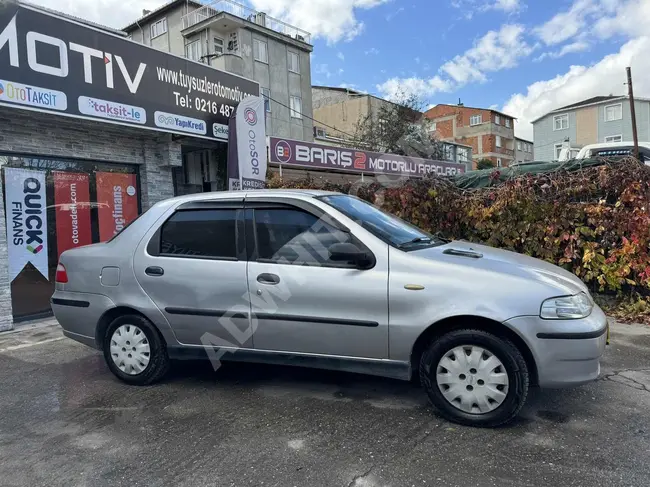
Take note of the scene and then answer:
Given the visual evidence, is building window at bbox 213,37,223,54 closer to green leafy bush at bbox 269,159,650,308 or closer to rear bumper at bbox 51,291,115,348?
green leafy bush at bbox 269,159,650,308

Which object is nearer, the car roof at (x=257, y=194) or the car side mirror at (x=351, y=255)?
the car side mirror at (x=351, y=255)

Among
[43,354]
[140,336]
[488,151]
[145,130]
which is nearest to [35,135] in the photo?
[145,130]

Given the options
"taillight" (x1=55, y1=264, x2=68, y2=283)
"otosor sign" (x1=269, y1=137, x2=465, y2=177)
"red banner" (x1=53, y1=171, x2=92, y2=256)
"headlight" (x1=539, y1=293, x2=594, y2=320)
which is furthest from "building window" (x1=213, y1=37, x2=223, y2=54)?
"headlight" (x1=539, y1=293, x2=594, y2=320)

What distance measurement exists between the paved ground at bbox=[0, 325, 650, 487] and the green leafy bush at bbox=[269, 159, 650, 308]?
206cm

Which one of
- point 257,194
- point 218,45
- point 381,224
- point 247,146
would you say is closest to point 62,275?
point 257,194

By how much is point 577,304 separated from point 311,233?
193cm

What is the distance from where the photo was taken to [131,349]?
13.8 ft

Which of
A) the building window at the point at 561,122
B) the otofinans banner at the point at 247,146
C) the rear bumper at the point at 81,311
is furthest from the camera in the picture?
the building window at the point at 561,122

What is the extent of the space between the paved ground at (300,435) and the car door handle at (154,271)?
1.00 metres

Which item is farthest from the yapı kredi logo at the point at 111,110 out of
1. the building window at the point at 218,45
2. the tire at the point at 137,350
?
the building window at the point at 218,45

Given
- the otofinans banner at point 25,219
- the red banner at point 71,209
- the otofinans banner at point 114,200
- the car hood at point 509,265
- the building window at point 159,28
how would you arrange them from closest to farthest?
the car hood at point 509,265 < the otofinans banner at point 25,219 < the red banner at point 71,209 < the otofinans banner at point 114,200 < the building window at point 159,28

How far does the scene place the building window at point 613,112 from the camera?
40.2 metres

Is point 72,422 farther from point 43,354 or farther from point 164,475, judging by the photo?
point 43,354

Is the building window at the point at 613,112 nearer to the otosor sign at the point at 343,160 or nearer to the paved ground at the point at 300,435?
the otosor sign at the point at 343,160
